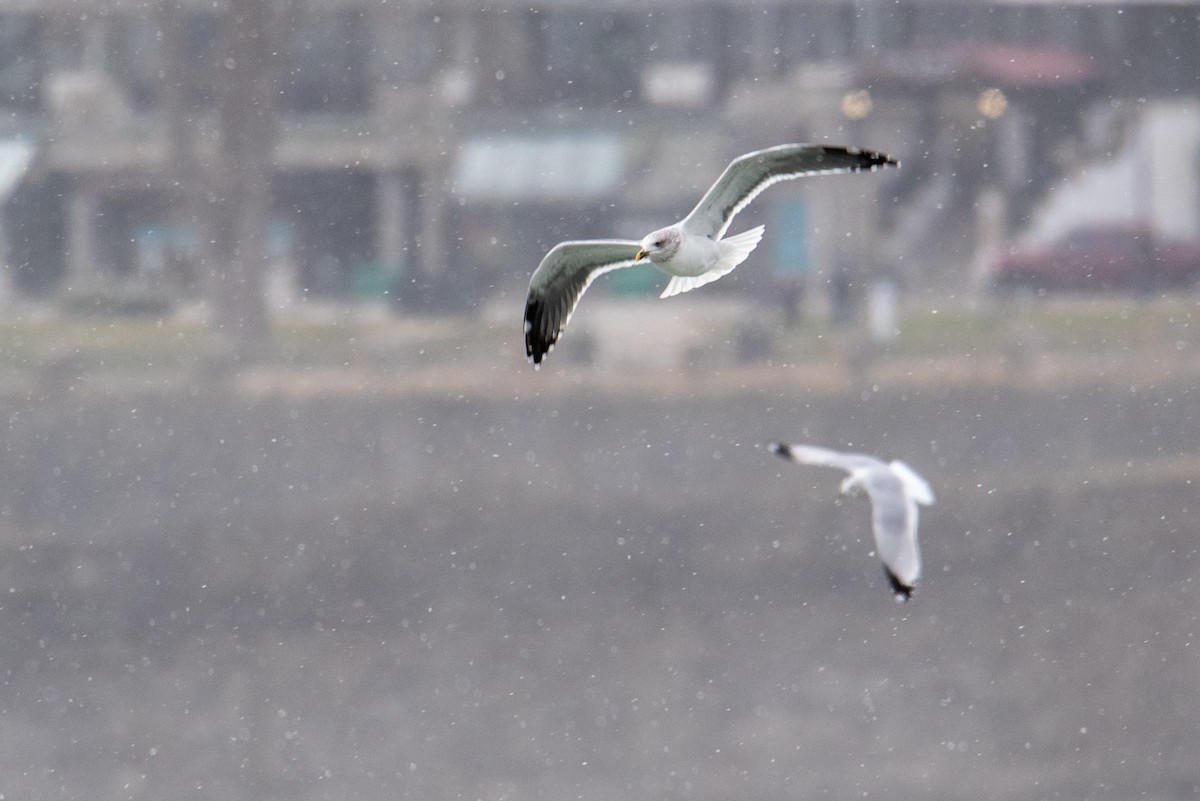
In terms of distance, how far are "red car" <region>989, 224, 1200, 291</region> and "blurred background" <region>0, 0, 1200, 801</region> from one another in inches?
0.4

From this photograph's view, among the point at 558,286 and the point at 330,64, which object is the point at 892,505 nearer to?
the point at 558,286

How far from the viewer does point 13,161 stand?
7.43ft

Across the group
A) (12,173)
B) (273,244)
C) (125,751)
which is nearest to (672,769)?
Result: (125,751)

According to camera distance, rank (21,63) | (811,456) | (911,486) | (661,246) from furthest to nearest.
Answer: (21,63)
(911,486)
(811,456)
(661,246)

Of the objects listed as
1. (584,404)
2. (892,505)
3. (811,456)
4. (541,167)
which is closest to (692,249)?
(811,456)

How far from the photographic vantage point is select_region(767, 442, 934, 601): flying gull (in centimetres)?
119

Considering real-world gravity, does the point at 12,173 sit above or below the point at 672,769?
above

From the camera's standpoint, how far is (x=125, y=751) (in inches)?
97.0

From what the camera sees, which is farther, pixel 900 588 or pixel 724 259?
pixel 900 588

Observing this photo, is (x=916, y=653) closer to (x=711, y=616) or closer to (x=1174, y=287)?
(x=711, y=616)

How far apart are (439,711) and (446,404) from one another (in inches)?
24.3

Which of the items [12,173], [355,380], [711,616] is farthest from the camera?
[711,616]

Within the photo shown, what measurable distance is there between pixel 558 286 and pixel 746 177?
16 cm

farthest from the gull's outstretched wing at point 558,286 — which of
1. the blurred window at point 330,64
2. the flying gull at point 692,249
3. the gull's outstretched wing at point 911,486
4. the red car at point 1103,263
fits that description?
the red car at point 1103,263
